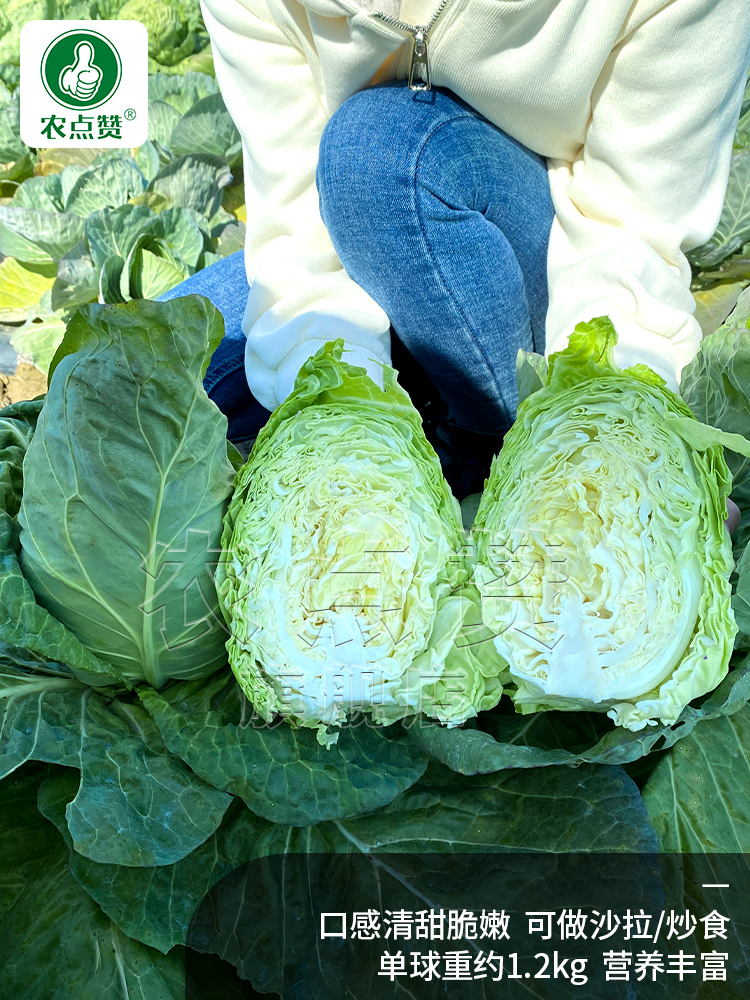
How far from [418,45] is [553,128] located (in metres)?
0.28

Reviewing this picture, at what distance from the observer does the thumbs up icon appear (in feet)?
10.1

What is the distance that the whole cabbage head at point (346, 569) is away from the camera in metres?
1.07

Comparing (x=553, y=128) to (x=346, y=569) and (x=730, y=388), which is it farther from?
(x=346, y=569)

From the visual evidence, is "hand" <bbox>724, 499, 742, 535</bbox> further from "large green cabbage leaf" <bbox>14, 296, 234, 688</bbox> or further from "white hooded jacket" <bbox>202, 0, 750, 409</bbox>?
"large green cabbage leaf" <bbox>14, 296, 234, 688</bbox>

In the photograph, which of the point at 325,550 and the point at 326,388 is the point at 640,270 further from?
the point at 325,550

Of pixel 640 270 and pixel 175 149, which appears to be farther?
pixel 175 149

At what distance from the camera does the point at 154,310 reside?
1040 mm

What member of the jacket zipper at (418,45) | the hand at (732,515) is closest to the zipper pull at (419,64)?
the jacket zipper at (418,45)

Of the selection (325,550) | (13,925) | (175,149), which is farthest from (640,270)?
(175,149)

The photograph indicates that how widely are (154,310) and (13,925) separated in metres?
0.88

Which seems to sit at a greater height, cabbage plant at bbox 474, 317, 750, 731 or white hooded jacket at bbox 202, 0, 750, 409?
white hooded jacket at bbox 202, 0, 750, 409

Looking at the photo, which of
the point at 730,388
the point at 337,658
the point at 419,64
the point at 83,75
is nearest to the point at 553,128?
the point at 419,64

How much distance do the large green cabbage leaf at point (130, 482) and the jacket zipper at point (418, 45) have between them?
59cm

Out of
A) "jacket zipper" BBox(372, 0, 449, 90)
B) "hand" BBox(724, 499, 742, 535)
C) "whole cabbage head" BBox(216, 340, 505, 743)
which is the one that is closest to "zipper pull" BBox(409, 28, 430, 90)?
"jacket zipper" BBox(372, 0, 449, 90)
